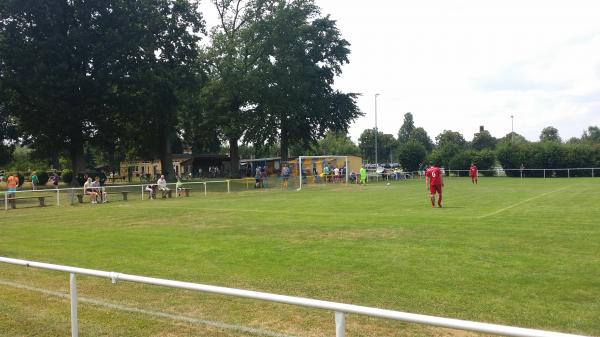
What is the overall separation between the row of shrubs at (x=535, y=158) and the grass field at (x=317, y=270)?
42310mm

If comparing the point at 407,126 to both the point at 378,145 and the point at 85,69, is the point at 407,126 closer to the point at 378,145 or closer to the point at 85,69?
the point at 378,145

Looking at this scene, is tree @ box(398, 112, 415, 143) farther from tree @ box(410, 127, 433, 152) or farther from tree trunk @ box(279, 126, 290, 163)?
tree trunk @ box(279, 126, 290, 163)

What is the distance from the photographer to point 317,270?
903 centimetres

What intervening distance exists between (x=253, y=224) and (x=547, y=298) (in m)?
10.3

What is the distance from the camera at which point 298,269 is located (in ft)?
30.0

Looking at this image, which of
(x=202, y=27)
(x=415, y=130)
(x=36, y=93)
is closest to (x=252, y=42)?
(x=202, y=27)

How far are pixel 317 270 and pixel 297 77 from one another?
4647cm

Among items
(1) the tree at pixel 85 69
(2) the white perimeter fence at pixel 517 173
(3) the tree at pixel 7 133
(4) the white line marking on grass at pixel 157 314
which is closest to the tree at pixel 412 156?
(2) the white perimeter fence at pixel 517 173

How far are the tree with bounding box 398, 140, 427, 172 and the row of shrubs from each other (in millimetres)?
4050

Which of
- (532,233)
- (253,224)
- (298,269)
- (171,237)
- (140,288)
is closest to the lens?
(140,288)

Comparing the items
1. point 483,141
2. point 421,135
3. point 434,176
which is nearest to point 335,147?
point 421,135

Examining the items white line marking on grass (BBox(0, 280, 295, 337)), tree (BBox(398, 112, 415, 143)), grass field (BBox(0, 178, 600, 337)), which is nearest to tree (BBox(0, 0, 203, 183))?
grass field (BBox(0, 178, 600, 337))

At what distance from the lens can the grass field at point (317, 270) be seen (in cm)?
614

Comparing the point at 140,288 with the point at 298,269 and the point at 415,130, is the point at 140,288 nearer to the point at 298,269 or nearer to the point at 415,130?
the point at 298,269
